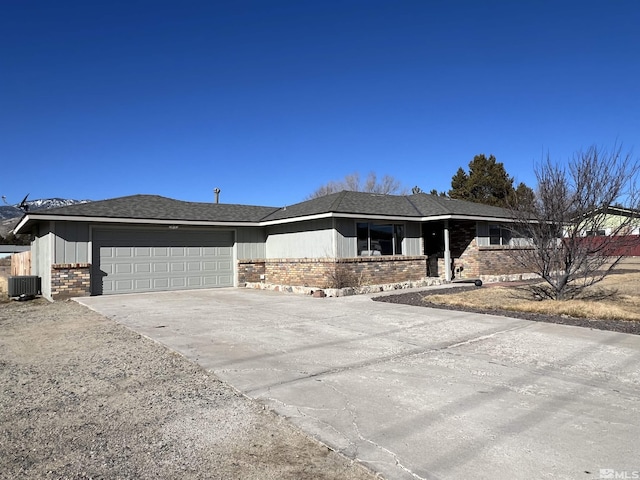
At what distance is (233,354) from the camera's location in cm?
624

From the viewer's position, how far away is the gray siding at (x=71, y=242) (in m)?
14.4

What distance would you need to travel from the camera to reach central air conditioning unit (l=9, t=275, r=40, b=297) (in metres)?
15.4

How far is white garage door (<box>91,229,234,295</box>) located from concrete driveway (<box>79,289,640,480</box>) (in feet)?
23.8

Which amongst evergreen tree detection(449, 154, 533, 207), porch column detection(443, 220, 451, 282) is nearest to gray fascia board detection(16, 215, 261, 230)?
porch column detection(443, 220, 451, 282)

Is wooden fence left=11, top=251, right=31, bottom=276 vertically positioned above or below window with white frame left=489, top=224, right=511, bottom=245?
below

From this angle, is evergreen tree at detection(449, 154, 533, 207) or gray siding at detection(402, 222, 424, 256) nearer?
gray siding at detection(402, 222, 424, 256)

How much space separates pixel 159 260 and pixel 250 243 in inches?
151

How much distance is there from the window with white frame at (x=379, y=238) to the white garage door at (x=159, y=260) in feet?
19.4

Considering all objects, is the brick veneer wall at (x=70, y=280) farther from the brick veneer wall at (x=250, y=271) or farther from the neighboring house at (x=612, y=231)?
the neighboring house at (x=612, y=231)

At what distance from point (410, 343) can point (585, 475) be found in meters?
3.95

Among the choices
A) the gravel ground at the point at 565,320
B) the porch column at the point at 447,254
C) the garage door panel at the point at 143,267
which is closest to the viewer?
the gravel ground at the point at 565,320

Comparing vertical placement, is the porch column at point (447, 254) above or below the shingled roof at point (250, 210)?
below

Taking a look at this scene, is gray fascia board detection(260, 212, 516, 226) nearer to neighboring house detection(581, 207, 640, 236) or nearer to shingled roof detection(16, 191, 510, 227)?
shingled roof detection(16, 191, 510, 227)

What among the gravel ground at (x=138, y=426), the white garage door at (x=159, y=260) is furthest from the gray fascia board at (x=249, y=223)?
the gravel ground at (x=138, y=426)
